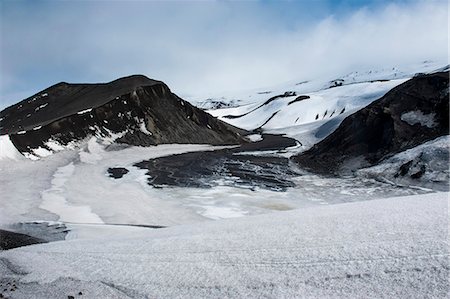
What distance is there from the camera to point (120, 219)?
11.5 m

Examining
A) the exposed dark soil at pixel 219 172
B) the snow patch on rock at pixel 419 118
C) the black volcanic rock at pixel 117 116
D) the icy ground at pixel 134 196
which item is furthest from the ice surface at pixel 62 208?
the snow patch on rock at pixel 419 118

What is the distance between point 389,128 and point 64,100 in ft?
109

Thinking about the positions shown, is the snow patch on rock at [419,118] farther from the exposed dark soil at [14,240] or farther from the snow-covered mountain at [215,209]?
the exposed dark soil at [14,240]

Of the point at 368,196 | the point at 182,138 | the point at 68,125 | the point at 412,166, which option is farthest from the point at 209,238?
the point at 182,138

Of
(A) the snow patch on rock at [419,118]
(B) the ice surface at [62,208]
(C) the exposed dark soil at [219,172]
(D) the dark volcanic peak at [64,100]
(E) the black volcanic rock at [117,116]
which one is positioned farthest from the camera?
(D) the dark volcanic peak at [64,100]

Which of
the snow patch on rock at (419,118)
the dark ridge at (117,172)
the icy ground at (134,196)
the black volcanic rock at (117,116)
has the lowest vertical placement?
the icy ground at (134,196)

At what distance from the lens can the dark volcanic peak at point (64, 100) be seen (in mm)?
37534

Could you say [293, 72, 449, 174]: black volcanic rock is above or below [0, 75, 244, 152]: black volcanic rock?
below

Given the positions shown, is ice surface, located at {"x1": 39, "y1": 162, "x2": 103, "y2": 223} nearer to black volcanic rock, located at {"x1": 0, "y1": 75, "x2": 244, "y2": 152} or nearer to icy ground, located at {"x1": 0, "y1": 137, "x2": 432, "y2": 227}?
icy ground, located at {"x1": 0, "y1": 137, "x2": 432, "y2": 227}

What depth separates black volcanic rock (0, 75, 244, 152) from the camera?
30.8 m

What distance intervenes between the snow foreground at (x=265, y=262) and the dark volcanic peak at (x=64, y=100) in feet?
103

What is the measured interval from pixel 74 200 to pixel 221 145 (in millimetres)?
29681

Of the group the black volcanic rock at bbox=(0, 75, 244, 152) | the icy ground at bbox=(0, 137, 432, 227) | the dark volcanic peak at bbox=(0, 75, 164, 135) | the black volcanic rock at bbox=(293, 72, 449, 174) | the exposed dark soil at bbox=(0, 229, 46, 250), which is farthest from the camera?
the dark volcanic peak at bbox=(0, 75, 164, 135)

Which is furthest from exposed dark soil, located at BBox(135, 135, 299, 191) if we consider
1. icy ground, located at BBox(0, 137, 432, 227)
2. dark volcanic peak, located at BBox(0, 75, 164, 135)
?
dark volcanic peak, located at BBox(0, 75, 164, 135)
